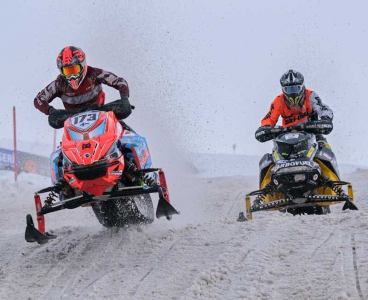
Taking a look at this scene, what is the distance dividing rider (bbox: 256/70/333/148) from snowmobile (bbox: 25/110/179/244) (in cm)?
227

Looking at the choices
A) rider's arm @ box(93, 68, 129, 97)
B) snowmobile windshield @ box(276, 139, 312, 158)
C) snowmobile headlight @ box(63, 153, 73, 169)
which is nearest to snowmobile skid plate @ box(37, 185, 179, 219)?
snowmobile headlight @ box(63, 153, 73, 169)

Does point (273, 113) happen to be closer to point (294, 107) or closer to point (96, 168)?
point (294, 107)

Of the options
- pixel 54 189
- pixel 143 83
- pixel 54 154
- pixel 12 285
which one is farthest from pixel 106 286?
pixel 143 83

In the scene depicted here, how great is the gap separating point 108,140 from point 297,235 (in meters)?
2.04

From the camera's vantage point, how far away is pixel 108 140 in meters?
5.75

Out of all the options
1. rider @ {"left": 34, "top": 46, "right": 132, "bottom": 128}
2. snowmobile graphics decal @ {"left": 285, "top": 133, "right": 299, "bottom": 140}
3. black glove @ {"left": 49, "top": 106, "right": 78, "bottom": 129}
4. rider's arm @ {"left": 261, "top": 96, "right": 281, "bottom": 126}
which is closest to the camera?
black glove @ {"left": 49, "top": 106, "right": 78, "bottom": 129}

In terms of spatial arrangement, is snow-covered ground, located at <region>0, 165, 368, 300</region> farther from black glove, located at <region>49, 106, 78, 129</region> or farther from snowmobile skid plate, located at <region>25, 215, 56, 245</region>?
black glove, located at <region>49, 106, 78, 129</region>

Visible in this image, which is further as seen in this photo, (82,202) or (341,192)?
(341,192)

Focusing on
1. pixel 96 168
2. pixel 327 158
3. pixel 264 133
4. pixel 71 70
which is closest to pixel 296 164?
pixel 327 158

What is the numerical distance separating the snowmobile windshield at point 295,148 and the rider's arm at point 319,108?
0.66 meters

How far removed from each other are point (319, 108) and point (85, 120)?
342 centimetres

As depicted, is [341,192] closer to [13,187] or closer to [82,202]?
[82,202]

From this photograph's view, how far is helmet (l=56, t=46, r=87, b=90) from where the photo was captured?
21.0ft

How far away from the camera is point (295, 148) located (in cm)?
714
